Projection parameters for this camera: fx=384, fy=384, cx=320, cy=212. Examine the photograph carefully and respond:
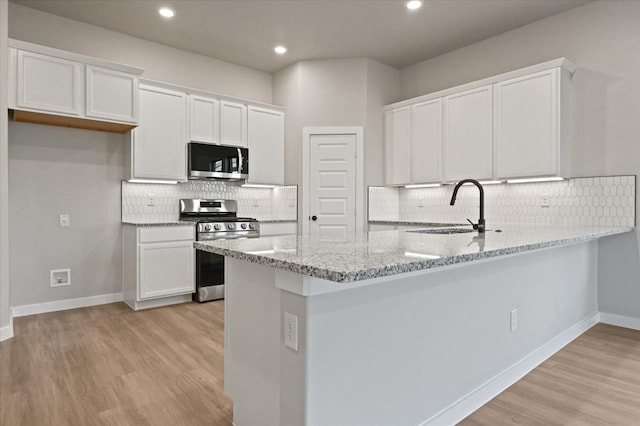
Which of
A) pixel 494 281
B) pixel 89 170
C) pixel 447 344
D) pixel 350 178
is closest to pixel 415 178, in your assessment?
pixel 350 178

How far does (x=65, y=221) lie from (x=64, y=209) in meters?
0.13

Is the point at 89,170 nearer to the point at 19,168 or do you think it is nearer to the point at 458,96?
the point at 19,168

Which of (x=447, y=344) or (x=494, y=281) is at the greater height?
(x=494, y=281)

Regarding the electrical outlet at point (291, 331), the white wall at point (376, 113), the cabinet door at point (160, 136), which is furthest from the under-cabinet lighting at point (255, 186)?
the electrical outlet at point (291, 331)

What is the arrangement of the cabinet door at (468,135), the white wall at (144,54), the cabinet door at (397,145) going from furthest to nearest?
the cabinet door at (397,145)
the cabinet door at (468,135)
the white wall at (144,54)

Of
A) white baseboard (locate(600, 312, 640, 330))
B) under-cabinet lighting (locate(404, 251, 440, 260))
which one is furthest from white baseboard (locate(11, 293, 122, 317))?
white baseboard (locate(600, 312, 640, 330))

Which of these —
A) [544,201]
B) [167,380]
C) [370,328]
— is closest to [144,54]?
[167,380]

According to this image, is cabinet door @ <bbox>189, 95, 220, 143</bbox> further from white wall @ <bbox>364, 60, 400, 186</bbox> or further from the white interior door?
white wall @ <bbox>364, 60, 400, 186</bbox>

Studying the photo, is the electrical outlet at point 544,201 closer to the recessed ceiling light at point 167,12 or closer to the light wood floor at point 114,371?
the light wood floor at point 114,371

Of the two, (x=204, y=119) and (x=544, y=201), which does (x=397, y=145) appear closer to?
(x=544, y=201)

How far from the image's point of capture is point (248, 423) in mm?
1720

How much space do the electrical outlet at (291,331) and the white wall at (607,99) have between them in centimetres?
356

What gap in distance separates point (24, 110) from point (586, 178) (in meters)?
5.15

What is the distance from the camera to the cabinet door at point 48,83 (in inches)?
133
